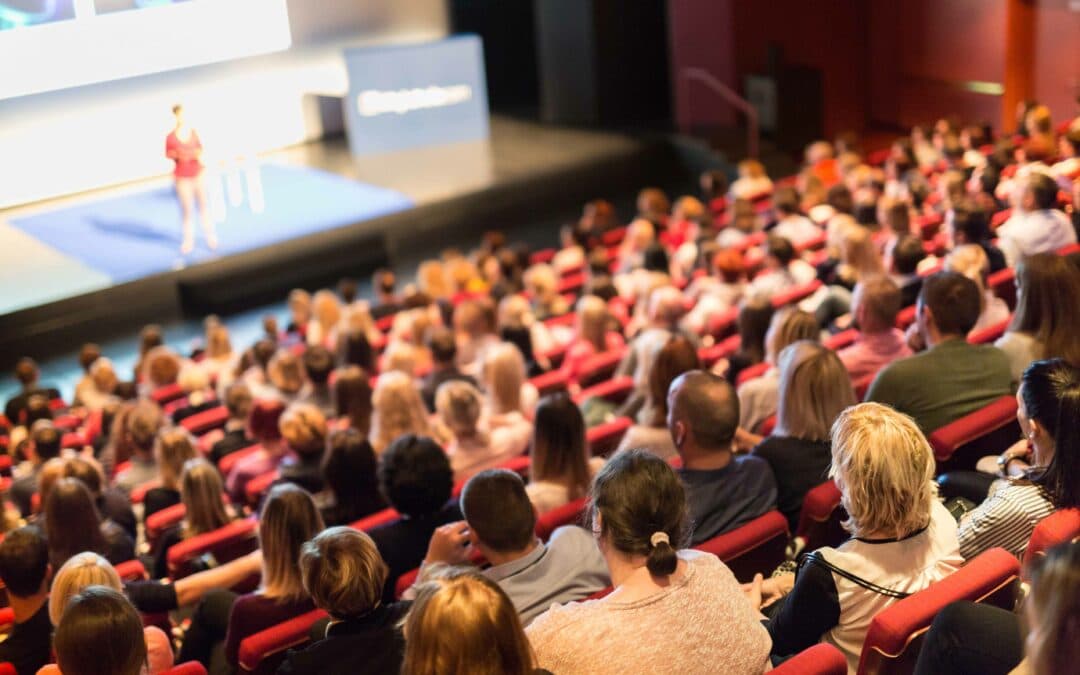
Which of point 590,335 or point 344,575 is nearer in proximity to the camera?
point 344,575

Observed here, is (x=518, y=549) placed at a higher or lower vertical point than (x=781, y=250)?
higher

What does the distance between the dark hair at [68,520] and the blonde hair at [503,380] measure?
1.68 meters

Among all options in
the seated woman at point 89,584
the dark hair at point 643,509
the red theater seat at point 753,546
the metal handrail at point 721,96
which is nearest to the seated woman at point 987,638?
the dark hair at point 643,509

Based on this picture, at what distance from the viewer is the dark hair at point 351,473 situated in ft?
12.4

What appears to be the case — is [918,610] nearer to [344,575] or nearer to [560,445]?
[344,575]

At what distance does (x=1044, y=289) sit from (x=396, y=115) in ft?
29.6

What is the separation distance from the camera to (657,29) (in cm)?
1257

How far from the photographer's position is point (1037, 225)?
548 cm

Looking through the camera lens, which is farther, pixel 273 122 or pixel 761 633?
pixel 273 122

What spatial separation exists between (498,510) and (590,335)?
3.27 m

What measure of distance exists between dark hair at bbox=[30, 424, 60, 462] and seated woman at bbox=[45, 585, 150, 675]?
290 centimetres

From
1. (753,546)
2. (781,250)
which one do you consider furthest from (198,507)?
(781,250)

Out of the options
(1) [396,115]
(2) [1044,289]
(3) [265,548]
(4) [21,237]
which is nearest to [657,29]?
(1) [396,115]

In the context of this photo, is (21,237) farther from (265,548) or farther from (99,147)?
(265,548)
